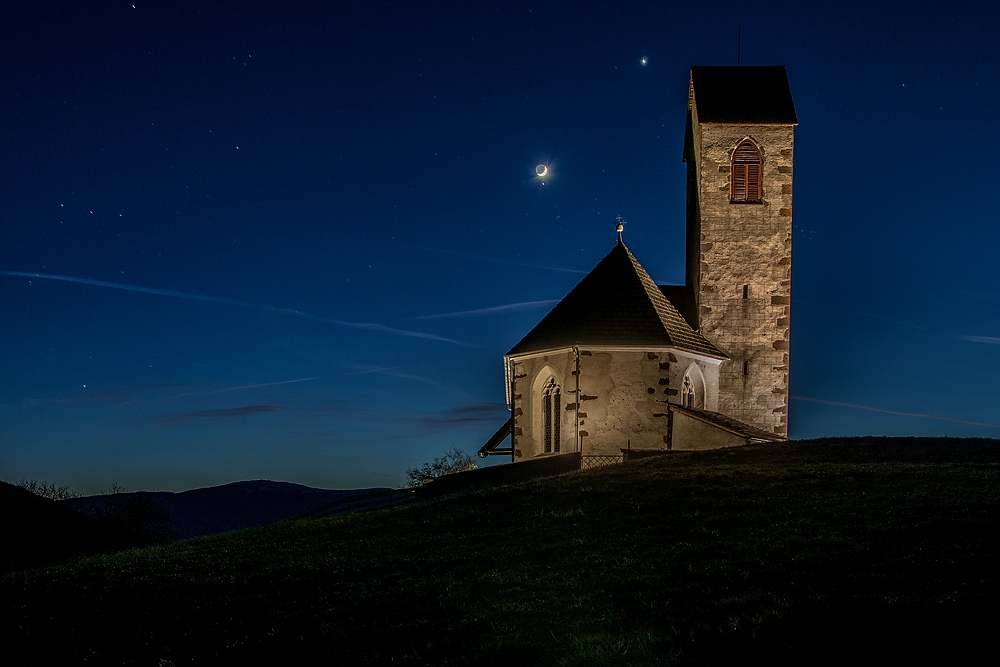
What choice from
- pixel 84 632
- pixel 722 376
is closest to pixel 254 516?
pixel 722 376

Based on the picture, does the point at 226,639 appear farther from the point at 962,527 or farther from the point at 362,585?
the point at 962,527

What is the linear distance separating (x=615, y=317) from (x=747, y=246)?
26.1ft

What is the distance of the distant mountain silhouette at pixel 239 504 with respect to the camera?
124 meters

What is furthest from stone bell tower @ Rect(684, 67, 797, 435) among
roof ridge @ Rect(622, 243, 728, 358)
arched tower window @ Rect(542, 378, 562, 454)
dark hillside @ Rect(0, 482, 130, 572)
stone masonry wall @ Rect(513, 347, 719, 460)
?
dark hillside @ Rect(0, 482, 130, 572)

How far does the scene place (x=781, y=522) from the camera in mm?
14836

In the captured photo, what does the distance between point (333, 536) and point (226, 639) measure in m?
7.42

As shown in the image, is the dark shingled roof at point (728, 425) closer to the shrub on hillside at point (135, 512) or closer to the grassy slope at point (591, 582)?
the grassy slope at point (591, 582)

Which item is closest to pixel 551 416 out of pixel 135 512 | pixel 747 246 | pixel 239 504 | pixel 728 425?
pixel 728 425

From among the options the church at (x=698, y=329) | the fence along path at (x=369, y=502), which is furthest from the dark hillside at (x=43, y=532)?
the church at (x=698, y=329)

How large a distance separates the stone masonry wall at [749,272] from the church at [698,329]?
0.12ft

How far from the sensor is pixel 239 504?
134 meters

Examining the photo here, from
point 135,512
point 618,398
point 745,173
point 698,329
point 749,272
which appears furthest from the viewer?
point 135,512

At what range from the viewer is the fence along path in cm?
2772

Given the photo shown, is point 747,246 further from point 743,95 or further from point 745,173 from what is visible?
point 743,95
